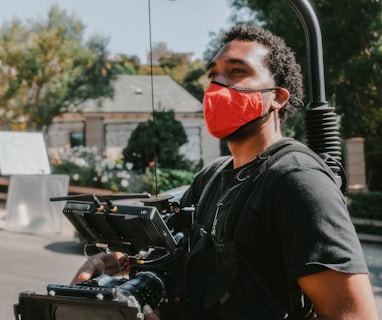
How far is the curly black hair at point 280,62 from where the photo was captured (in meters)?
1.75

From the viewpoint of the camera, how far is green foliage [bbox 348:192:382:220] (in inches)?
505

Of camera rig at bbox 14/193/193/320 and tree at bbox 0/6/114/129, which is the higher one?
tree at bbox 0/6/114/129

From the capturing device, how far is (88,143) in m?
20.0

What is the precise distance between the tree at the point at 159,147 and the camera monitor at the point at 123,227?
45.9 feet

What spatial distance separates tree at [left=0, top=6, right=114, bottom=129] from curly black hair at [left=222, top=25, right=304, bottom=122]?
15990 millimetres

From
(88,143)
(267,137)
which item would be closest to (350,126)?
(88,143)

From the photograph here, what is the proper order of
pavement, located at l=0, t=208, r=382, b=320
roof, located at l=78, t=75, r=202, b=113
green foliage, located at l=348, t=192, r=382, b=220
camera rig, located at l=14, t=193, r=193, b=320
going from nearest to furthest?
camera rig, located at l=14, t=193, r=193, b=320, pavement, located at l=0, t=208, r=382, b=320, green foliage, located at l=348, t=192, r=382, b=220, roof, located at l=78, t=75, r=202, b=113

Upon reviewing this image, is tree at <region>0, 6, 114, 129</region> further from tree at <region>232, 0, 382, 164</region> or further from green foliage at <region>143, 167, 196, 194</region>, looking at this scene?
tree at <region>232, 0, 382, 164</region>

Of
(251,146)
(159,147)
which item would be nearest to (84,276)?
(251,146)

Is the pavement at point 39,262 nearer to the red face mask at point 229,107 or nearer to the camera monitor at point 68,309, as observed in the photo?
the camera monitor at point 68,309

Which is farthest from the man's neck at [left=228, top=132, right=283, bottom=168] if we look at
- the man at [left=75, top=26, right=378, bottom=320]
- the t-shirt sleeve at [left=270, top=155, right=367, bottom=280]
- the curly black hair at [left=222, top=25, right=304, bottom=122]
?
the t-shirt sleeve at [left=270, top=155, right=367, bottom=280]

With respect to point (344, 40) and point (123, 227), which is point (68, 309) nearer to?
point (123, 227)

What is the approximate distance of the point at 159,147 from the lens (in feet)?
53.3

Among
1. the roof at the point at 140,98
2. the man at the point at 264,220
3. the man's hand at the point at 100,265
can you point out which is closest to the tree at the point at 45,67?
the roof at the point at 140,98
